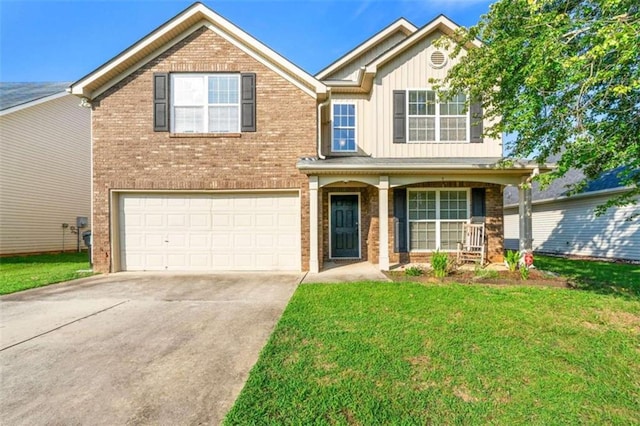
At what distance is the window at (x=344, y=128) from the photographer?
406 inches

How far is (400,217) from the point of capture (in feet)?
31.2

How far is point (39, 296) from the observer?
6137 millimetres

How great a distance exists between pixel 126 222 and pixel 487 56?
966cm

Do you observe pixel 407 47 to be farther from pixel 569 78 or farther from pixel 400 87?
pixel 569 78

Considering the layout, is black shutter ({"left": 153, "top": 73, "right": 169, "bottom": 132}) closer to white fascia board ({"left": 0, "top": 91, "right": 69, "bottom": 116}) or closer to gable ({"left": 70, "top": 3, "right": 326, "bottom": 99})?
gable ({"left": 70, "top": 3, "right": 326, "bottom": 99})

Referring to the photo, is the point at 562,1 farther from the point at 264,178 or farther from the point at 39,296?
the point at 39,296

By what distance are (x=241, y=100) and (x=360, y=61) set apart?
5.35 m

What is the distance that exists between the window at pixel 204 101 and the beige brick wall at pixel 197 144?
257 mm

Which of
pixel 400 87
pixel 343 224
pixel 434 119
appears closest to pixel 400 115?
pixel 400 87

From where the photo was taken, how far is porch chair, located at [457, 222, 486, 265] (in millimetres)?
8859

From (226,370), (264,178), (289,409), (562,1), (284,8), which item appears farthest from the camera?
(284,8)

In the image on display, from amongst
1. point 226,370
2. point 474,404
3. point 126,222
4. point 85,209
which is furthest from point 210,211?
point 85,209

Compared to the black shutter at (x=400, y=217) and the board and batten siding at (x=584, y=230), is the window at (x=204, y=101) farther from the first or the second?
the board and batten siding at (x=584, y=230)

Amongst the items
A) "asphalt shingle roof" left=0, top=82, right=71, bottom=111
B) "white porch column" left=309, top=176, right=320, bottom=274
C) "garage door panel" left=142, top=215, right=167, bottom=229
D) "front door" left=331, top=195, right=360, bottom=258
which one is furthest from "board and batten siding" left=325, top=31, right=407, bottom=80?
"asphalt shingle roof" left=0, top=82, right=71, bottom=111
